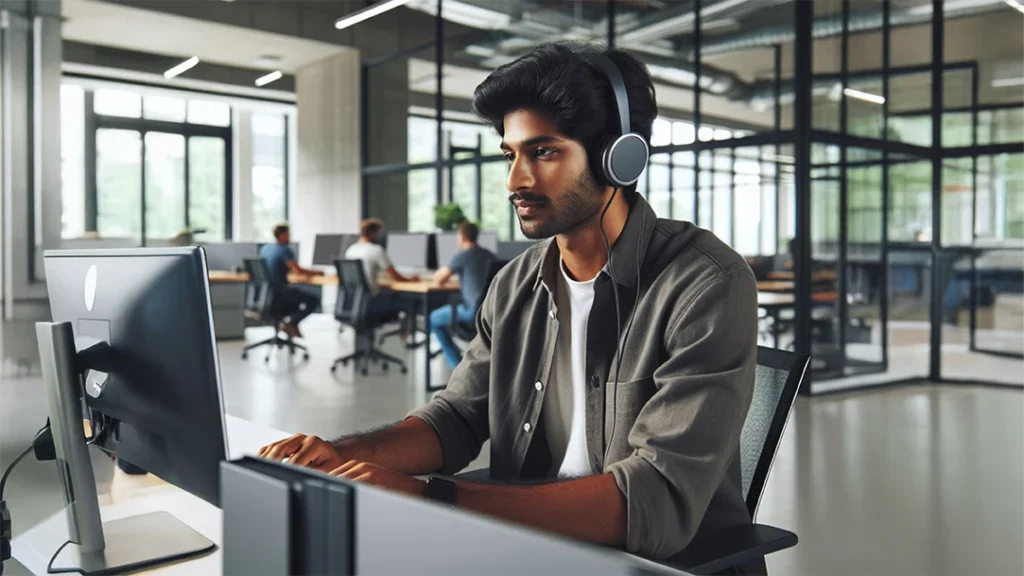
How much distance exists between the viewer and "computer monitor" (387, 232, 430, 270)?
8.52 m

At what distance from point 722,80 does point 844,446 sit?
11.6ft

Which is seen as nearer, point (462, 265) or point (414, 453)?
point (414, 453)

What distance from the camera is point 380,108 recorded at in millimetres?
12156

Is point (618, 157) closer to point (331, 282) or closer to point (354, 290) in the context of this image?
point (354, 290)

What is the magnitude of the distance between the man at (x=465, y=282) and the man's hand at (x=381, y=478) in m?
5.33

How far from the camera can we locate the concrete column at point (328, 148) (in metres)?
12.4

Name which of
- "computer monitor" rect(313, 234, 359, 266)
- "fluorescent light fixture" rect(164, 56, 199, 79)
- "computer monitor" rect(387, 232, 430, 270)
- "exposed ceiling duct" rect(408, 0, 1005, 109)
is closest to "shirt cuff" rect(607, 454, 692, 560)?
"exposed ceiling duct" rect(408, 0, 1005, 109)

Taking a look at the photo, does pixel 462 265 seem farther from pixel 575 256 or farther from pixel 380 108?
pixel 380 108

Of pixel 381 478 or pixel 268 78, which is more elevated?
pixel 268 78

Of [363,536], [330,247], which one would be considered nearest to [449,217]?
[330,247]

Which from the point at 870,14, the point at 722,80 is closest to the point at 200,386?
the point at 722,80

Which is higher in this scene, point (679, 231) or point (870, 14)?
point (870, 14)

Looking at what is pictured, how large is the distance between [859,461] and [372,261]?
4.59 m

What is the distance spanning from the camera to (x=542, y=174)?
4.36 ft
